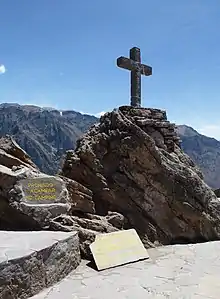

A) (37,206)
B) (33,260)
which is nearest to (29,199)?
(37,206)

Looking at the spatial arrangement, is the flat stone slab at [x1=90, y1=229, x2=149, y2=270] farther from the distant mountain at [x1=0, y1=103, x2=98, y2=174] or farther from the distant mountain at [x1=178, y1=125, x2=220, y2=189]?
the distant mountain at [x1=178, y1=125, x2=220, y2=189]

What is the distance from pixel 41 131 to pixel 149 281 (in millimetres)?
45590

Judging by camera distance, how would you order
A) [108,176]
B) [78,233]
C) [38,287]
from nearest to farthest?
[38,287] → [78,233] → [108,176]

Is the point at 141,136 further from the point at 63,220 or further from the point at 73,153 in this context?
the point at 63,220

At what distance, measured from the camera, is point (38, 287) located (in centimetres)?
448

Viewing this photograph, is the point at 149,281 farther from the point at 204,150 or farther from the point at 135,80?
the point at 204,150

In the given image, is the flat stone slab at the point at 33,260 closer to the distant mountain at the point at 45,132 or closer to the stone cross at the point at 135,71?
the stone cross at the point at 135,71

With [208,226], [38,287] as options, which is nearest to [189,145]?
[208,226]

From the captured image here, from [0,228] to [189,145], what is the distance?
234ft

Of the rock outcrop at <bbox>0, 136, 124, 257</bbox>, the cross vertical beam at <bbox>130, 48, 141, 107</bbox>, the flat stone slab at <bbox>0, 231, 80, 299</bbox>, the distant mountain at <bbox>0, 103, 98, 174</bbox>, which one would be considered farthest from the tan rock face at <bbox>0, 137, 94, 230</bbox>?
the distant mountain at <bbox>0, 103, 98, 174</bbox>

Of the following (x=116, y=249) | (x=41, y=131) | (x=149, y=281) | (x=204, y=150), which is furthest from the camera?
(x=204, y=150)

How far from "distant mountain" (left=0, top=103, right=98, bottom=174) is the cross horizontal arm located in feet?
86.9

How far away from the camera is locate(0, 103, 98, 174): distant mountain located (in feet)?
130

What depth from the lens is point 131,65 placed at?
35.3 ft
